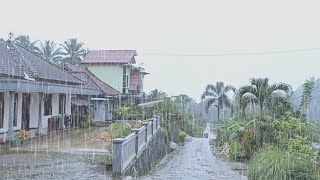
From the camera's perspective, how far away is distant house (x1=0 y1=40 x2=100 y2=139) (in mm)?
15227

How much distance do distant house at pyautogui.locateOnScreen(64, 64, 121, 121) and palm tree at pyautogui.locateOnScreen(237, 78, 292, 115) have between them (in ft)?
50.4

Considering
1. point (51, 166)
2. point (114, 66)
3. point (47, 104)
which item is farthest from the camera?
point (114, 66)

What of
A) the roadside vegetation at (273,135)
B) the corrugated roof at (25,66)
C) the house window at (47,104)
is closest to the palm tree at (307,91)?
the roadside vegetation at (273,135)

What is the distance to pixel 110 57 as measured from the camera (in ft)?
119

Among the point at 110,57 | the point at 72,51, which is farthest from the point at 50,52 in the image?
the point at 110,57

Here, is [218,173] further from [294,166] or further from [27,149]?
[27,149]

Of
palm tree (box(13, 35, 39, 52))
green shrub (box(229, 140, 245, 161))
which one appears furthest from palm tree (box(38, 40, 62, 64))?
green shrub (box(229, 140, 245, 161))

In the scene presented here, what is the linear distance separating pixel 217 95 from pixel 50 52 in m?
24.0

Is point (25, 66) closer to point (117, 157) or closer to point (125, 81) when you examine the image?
point (117, 157)

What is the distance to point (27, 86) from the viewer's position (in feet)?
50.3

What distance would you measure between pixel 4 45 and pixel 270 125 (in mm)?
13493

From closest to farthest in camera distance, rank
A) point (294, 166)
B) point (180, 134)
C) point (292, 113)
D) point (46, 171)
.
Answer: point (294, 166) < point (46, 171) < point (292, 113) < point (180, 134)

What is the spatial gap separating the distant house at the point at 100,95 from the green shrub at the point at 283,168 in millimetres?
22383

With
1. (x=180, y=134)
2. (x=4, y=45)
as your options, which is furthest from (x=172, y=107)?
(x=4, y=45)
